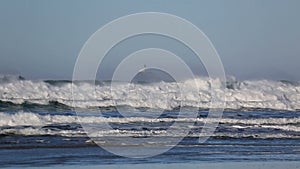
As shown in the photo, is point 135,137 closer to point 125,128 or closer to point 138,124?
point 125,128

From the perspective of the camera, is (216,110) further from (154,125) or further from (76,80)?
(154,125)

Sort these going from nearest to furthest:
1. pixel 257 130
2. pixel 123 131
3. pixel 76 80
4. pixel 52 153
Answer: pixel 52 153 → pixel 123 131 → pixel 257 130 → pixel 76 80

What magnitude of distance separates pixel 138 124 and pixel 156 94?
19.6m

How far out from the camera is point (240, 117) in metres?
44.1

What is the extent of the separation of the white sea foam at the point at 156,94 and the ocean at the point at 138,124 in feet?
0.23

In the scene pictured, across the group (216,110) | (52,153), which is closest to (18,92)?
(216,110)

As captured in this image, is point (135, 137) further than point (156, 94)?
No

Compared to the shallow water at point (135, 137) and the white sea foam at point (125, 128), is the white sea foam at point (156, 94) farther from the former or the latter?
the white sea foam at point (125, 128)

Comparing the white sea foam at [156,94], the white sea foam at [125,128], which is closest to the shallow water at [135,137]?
the white sea foam at [125,128]

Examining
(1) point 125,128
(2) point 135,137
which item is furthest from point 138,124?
(2) point 135,137

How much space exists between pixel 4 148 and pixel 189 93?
33.0m

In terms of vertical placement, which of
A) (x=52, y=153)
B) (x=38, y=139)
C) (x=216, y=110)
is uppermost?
(x=216, y=110)

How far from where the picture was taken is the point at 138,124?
3659cm

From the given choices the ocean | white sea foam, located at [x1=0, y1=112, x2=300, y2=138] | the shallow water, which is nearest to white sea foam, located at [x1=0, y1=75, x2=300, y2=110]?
the ocean
